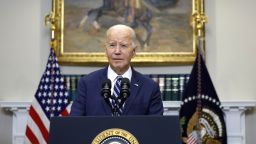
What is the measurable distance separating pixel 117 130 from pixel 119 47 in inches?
32.3

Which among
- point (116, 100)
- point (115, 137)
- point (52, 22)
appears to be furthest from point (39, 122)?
point (115, 137)

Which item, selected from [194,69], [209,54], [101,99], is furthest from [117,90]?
[209,54]

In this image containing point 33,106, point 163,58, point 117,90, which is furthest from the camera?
point 163,58

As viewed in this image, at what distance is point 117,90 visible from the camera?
2713 millimetres

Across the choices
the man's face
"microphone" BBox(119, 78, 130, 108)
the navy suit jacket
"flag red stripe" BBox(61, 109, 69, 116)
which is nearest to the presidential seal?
"microphone" BBox(119, 78, 130, 108)

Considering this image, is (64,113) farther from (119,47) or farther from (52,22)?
(119,47)

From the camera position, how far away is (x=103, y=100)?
9.02 ft

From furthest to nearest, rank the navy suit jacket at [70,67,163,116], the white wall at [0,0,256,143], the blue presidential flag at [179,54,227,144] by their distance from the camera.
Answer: the white wall at [0,0,256,143] → the blue presidential flag at [179,54,227,144] → the navy suit jacket at [70,67,163,116]

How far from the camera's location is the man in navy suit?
9.21ft

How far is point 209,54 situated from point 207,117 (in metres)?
1.03

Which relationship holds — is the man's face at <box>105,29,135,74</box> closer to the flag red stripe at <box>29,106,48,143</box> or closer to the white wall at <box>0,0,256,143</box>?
the flag red stripe at <box>29,106,48,143</box>

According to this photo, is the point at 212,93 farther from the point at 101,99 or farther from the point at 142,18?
the point at 101,99

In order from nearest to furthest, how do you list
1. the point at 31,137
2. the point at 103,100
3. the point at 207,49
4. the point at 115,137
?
the point at 115,137 < the point at 103,100 < the point at 31,137 < the point at 207,49

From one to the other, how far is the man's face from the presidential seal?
778 mm
